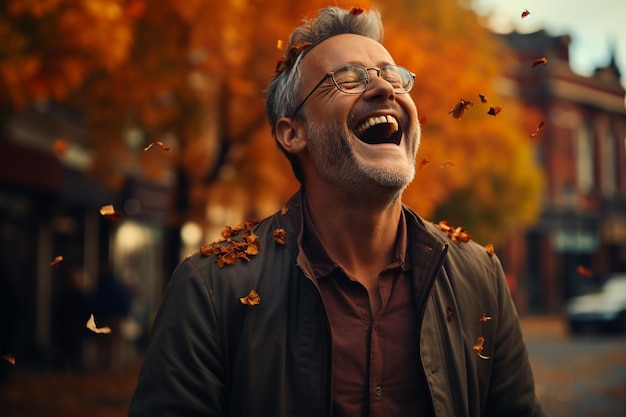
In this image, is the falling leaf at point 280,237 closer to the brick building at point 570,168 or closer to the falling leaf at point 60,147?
the falling leaf at point 60,147

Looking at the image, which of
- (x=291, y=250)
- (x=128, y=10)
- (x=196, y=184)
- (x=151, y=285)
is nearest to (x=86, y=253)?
(x=151, y=285)

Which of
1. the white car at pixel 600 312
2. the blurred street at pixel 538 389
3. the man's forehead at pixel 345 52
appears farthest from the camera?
the white car at pixel 600 312

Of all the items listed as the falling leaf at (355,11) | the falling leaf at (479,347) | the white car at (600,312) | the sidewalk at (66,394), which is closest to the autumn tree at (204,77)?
the sidewalk at (66,394)

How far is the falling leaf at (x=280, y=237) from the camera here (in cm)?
274

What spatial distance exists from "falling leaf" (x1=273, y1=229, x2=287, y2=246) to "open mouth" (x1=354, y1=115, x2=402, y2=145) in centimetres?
38

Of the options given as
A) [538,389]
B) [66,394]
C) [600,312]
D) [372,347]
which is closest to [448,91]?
[538,389]

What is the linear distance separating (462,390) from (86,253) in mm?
18536

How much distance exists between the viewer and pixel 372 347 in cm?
253

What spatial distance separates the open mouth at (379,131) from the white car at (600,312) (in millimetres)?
22299

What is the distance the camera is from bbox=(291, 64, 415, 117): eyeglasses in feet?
9.14

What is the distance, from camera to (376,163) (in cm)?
269

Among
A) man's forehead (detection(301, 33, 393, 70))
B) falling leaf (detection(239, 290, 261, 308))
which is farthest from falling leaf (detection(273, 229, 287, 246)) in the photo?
man's forehead (detection(301, 33, 393, 70))

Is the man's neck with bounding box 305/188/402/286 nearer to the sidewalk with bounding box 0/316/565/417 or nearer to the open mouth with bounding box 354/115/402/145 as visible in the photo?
the open mouth with bounding box 354/115/402/145

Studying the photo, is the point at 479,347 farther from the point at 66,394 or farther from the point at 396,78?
the point at 66,394
